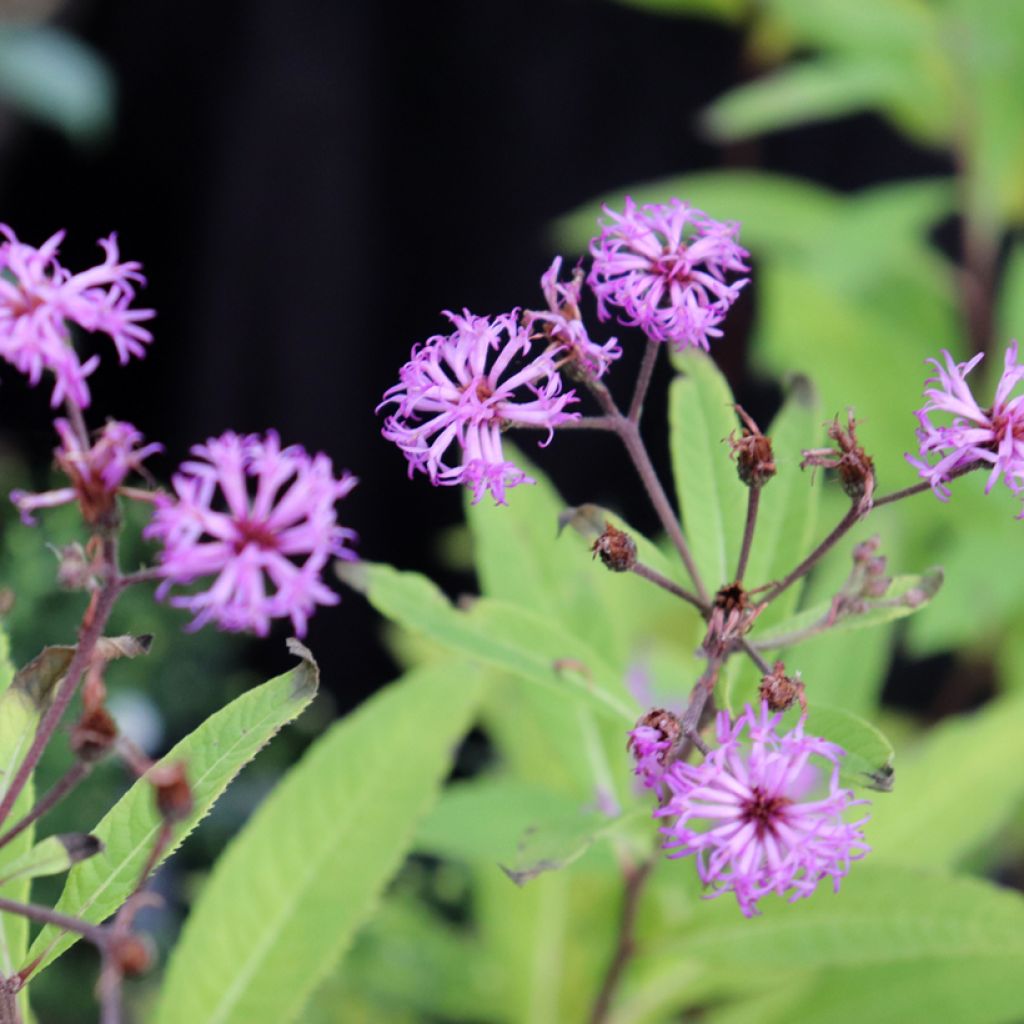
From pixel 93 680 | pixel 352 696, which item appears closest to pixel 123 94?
pixel 352 696

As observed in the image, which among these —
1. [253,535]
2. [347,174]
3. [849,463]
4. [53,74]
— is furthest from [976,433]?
[347,174]

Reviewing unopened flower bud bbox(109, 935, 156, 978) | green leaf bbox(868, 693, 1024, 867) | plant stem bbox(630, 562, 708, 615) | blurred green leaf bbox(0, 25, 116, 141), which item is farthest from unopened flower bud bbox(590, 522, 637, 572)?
blurred green leaf bbox(0, 25, 116, 141)

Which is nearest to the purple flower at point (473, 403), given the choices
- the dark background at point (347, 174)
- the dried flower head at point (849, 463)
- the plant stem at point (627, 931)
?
the dried flower head at point (849, 463)

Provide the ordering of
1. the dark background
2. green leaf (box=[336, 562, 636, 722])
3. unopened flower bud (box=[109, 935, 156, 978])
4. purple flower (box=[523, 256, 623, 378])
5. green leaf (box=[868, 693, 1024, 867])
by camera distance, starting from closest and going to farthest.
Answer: unopened flower bud (box=[109, 935, 156, 978])
purple flower (box=[523, 256, 623, 378])
green leaf (box=[336, 562, 636, 722])
green leaf (box=[868, 693, 1024, 867])
the dark background

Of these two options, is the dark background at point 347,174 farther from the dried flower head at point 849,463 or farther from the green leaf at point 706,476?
the dried flower head at point 849,463

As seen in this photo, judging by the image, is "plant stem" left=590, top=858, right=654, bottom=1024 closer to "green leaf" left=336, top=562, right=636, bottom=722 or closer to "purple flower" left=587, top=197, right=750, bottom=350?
"green leaf" left=336, top=562, right=636, bottom=722

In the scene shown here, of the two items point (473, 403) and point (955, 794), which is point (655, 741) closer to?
point (473, 403)

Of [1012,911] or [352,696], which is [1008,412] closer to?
[1012,911]
